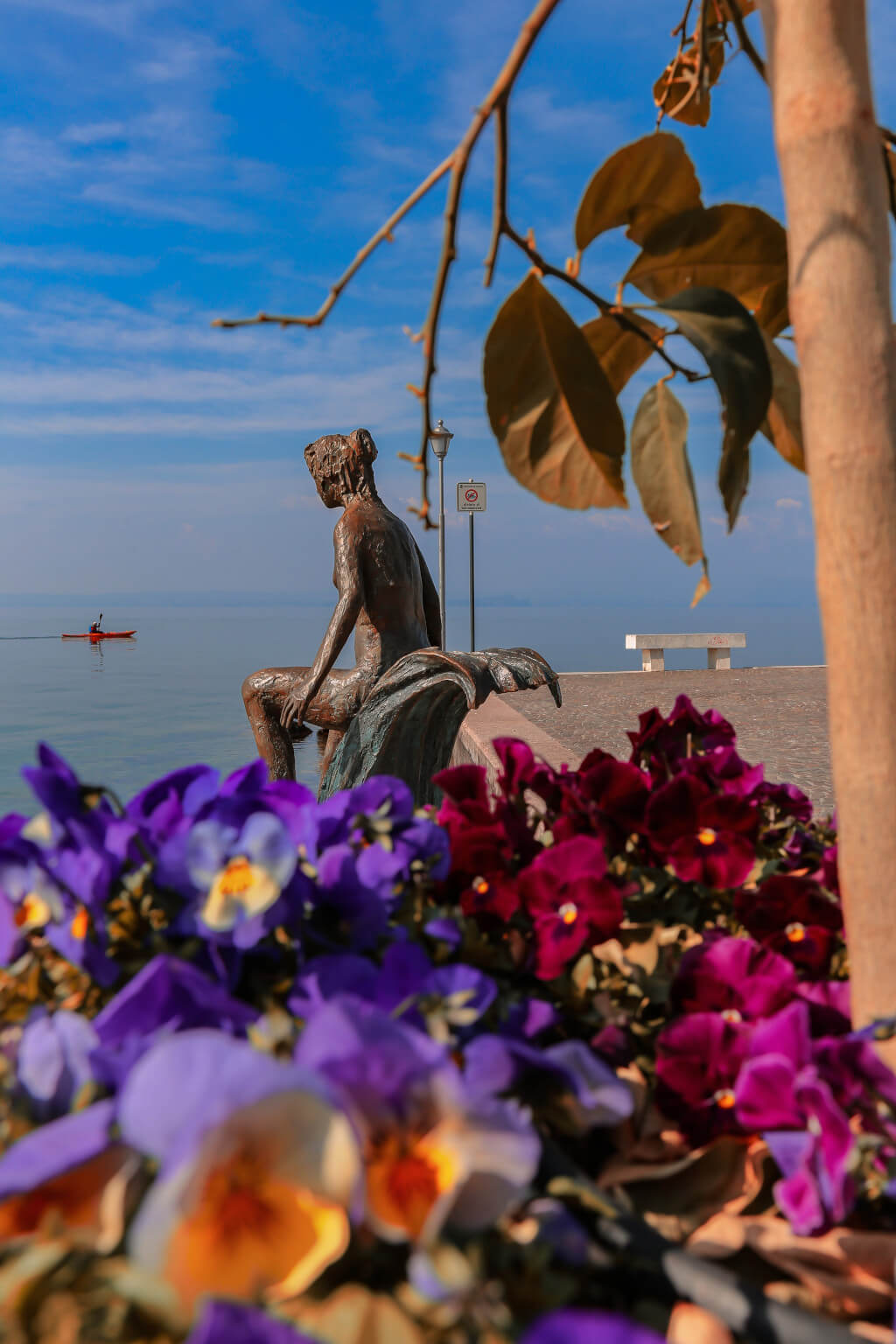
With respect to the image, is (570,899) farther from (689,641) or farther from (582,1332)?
(689,641)

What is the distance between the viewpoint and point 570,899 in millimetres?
872

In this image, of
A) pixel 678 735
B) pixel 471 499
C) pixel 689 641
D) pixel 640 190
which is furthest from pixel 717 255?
pixel 689 641

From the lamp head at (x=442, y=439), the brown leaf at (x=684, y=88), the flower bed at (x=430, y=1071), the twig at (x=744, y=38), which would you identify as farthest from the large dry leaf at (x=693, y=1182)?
the lamp head at (x=442, y=439)

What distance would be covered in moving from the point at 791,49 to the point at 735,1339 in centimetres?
95

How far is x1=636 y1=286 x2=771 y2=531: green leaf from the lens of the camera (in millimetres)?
850

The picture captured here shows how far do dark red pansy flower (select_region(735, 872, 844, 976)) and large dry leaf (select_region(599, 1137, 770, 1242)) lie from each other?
208 mm

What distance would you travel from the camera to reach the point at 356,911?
78 centimetres

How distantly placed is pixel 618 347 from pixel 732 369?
0.97 ft

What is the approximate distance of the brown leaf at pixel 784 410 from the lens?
41.1 inches

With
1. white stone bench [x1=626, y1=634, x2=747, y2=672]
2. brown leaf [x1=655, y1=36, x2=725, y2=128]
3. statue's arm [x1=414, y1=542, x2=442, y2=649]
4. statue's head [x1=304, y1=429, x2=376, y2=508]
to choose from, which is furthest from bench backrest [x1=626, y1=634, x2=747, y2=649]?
brown leaf [x1=655, y1=36, x2=725, y2=128]

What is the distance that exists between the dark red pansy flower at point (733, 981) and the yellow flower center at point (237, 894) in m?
0.39

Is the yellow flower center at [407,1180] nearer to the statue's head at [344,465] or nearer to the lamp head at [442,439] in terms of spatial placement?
the statue's head at [344,465]

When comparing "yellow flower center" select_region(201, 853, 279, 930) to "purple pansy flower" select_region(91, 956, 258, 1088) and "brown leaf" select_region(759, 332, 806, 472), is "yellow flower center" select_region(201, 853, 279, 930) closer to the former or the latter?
"purple pansy flower" select_region(91, 956, 258, 1088)

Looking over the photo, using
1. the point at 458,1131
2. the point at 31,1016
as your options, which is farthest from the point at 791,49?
the point at 31,1016
